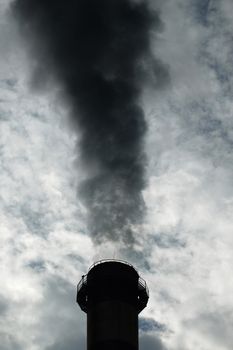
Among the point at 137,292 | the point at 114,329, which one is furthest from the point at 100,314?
the point at 137,292

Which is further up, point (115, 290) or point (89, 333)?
point (115, 290)

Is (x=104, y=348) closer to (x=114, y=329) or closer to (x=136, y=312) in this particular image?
(x=114, y=329)

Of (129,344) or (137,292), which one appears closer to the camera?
(129,344)

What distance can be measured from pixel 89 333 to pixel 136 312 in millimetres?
3168

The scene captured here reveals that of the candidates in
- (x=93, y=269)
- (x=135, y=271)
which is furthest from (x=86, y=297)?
(x=135, y=271)

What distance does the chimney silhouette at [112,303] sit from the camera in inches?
1035

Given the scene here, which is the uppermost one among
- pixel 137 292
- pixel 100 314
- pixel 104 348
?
pixel 137 292

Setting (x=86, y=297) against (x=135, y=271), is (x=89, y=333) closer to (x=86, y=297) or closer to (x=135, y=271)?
(x=86, y=297)

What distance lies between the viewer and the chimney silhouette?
26286mm

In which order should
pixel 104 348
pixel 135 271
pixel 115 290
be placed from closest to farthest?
pixel 104 348
pixel 115 290
pixel 135 271

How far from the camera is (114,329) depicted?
2634cm

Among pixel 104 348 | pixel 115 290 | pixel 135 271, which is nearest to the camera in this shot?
pixel 104 348

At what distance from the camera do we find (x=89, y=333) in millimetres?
27203

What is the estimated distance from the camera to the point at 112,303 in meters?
27.3
